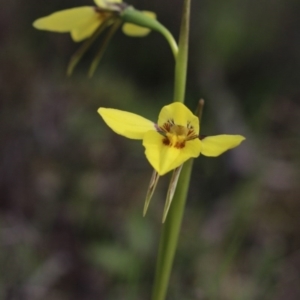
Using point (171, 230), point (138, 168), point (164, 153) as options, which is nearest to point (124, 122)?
point (164, 153)

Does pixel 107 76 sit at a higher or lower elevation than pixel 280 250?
higher

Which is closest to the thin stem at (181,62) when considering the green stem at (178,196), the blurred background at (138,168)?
the green stem at (178,196)

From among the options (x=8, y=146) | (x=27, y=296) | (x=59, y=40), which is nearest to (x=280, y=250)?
(x=27, y=296)

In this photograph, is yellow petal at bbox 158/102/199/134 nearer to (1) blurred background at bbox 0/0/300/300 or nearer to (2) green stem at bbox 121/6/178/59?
(2) green stem at bbox 121/6/178/59

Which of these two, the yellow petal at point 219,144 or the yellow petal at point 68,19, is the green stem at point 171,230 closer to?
the yellow petal at point 219,144

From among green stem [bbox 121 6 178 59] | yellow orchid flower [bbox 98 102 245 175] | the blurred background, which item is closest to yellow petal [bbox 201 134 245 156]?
yellow orchid flower [bbox 98 102 245 175]

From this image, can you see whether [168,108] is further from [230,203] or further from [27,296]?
[230,203]

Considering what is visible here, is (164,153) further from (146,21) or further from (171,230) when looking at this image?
(146,21)
